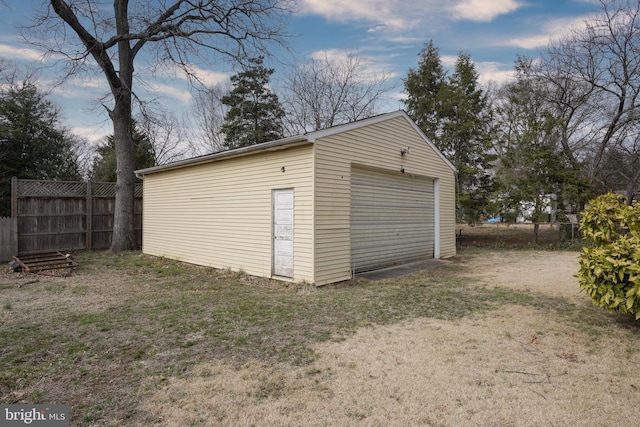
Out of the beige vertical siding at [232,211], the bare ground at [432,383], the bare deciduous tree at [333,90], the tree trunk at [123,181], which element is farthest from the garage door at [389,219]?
the bare deciduous tree at [333,90]

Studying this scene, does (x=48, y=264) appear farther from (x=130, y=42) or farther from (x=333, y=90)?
(x=333, y=90)

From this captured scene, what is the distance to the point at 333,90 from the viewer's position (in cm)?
2100

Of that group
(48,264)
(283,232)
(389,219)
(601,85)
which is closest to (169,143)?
(48,264)

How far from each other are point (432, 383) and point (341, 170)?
4.85m

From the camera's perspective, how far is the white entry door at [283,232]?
7086mm

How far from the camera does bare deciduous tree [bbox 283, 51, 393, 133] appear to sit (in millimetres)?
20375

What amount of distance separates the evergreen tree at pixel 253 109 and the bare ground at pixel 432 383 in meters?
18.8

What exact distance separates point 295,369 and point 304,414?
2.40 feet

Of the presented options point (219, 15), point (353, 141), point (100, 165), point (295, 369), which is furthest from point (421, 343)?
point (100, 165)

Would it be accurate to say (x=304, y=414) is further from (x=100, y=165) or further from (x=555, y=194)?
(x=100, y=165)

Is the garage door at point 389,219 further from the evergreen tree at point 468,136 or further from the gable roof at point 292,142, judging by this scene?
the evergreen tree at point 468,136

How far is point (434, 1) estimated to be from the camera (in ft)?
30.8

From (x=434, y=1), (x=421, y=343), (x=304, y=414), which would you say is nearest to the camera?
(x=304, y=414)

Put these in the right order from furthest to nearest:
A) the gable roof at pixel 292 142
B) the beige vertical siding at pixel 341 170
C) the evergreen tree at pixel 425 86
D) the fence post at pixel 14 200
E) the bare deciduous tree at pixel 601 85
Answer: the evergreen tree at pixel 425 86, the bare deciduous tree at pixel 601 85, the fence post at pixel 14 200, the beige vertical siding at pixel 341 170, the gable roof at pixel 292 142
